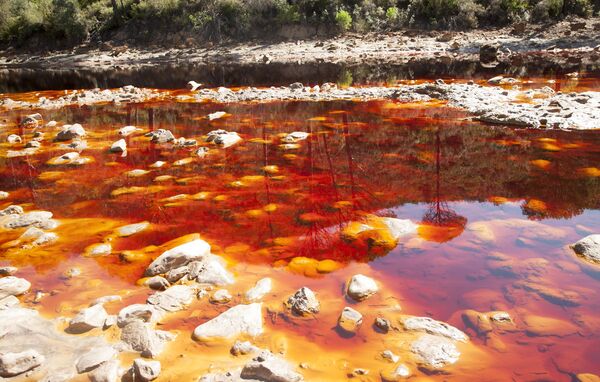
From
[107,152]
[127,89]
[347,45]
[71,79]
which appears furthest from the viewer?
[347,45]

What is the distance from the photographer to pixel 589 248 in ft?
15.5

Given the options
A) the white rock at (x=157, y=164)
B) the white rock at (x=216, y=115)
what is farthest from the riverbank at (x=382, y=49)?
the white rock at (x=157, y=164)

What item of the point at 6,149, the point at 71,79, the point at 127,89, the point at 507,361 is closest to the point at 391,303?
the point at 507,361

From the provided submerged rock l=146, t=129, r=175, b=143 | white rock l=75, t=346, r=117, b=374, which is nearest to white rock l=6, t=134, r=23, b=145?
submerged rock l=146, t=129, r=175, b=143

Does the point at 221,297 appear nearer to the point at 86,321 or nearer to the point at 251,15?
the point at 86,321

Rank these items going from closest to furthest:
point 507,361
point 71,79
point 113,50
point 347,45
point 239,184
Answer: point 507,361, point 239,184, point 71,79, point 347,45, point 113,50

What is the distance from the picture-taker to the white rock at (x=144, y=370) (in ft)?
Result: 10.4

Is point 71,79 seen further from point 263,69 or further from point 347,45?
point 347,45

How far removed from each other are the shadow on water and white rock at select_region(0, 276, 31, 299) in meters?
15.6

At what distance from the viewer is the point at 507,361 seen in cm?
332

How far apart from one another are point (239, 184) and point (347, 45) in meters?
27.6

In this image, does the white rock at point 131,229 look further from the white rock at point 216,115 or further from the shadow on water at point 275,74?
the shadow on water at point 275,74

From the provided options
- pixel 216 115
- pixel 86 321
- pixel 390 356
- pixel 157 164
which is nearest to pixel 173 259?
pixel 86 321

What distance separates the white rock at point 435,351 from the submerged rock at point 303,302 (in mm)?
912
